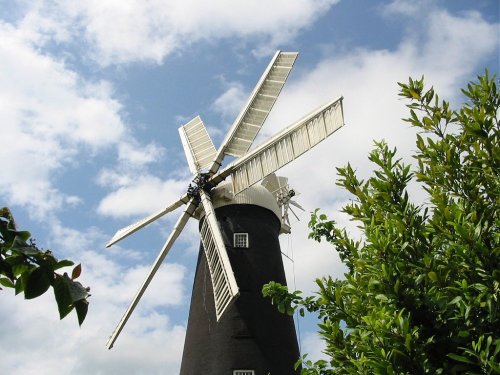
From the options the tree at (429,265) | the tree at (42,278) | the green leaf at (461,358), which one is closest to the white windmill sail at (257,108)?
the tree at (429,265)

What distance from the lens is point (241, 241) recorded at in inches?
589

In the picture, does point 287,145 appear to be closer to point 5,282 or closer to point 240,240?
point 240,240

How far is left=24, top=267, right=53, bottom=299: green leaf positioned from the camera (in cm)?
168

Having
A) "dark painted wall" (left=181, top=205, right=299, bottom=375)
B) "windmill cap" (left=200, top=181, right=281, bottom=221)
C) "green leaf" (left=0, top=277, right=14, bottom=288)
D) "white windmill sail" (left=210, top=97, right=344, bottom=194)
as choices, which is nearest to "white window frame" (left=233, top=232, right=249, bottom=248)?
"dark painted wall" (left=181, top=205, right=299, bottom=375)

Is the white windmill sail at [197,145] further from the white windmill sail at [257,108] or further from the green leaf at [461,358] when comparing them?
the green leaf at [461,358]

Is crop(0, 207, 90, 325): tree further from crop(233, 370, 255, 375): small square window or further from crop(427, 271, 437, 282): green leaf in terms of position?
crop(233, 370, 255, 375): small square window

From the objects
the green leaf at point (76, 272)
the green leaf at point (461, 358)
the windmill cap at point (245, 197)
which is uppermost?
the windmill cap at point (245, 197)

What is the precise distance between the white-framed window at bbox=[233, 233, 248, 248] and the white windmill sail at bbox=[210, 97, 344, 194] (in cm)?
146

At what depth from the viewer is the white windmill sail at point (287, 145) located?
14992mm

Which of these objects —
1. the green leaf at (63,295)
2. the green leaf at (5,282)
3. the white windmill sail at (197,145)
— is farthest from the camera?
the white windmill sail at (197,145)

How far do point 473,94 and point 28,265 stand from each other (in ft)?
16.6

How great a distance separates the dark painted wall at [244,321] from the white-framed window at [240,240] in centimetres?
12

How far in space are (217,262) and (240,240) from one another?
3.87 ft

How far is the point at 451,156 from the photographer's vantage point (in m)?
5.14
